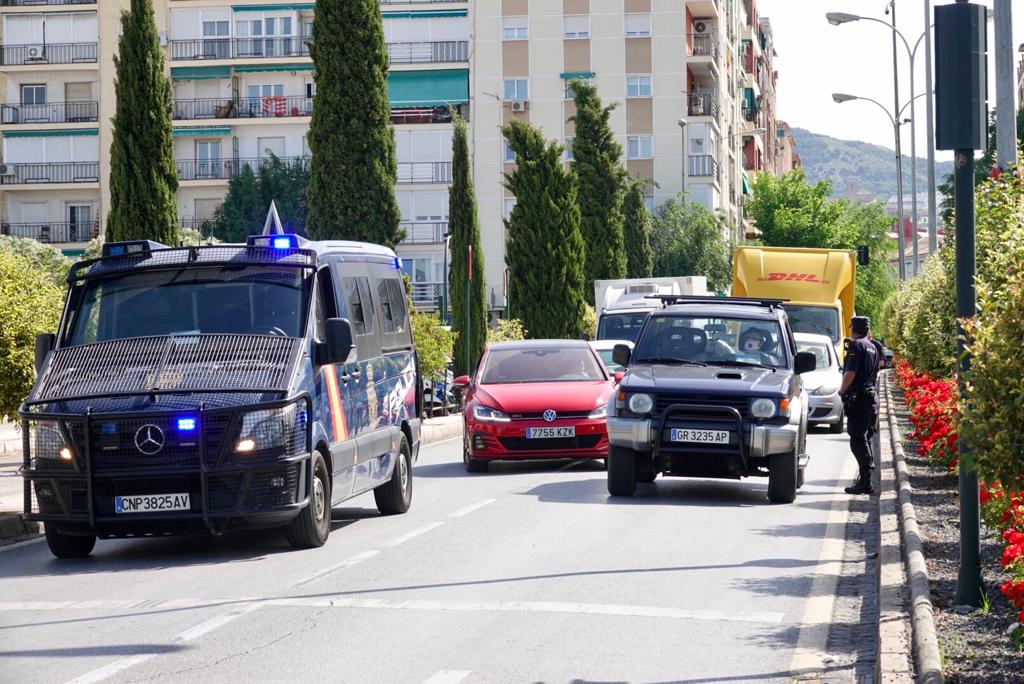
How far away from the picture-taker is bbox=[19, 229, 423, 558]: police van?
11.4 meters

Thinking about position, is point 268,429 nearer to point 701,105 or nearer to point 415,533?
point 415,533

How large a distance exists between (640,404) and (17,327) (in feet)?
19.6

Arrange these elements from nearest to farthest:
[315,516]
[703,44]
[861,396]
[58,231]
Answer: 1. [315,516]
2. [861,396]
3. [58,231]
4. [703,44]

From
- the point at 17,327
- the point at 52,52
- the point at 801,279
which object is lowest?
the point at 17,327

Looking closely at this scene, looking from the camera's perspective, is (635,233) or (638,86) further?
(638,86)

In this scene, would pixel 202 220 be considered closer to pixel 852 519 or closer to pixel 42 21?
pixel 42 21

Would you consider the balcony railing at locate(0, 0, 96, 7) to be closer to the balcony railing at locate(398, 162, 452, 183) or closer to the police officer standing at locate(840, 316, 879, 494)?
the balcony railing at locate(398, 162, 452, 183)

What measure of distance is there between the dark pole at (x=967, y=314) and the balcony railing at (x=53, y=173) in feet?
235

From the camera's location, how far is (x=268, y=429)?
11.6 m

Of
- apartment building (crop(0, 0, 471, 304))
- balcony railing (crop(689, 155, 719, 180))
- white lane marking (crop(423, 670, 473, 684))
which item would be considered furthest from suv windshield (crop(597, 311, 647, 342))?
balcony railing (crop(689, 155, 719, 180))

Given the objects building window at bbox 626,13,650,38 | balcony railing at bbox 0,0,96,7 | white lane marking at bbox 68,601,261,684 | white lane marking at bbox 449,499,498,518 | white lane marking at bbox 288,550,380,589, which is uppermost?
balcony railing at bbox 0,0,96,7

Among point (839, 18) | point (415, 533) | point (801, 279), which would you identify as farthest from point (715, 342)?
point (839, 18)

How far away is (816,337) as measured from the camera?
3061cm

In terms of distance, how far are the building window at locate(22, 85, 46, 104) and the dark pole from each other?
74.2 m
